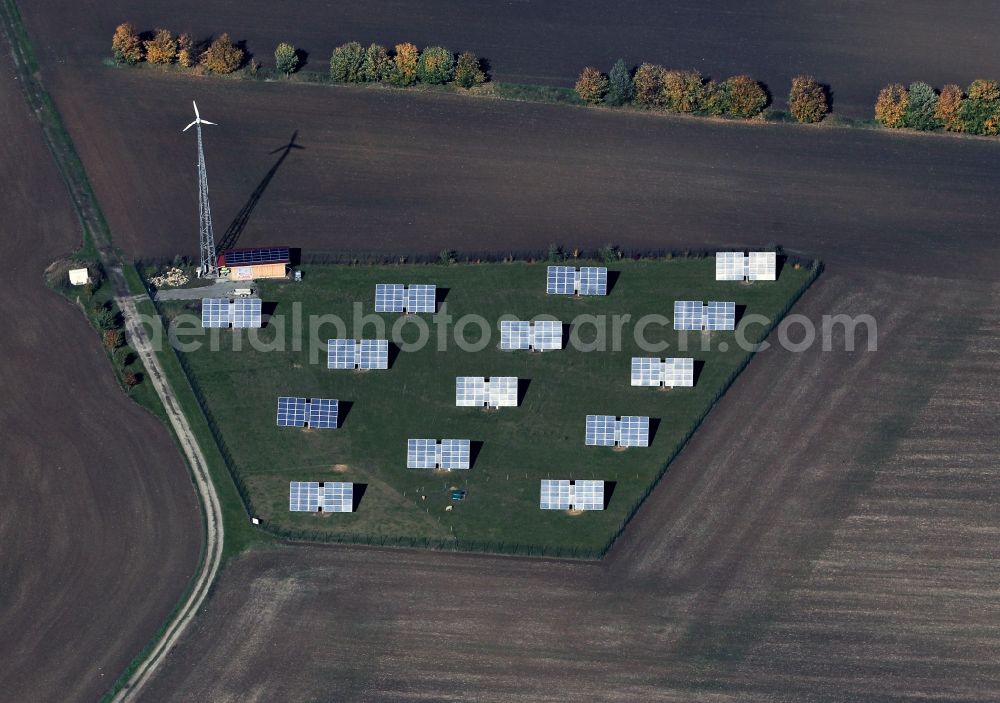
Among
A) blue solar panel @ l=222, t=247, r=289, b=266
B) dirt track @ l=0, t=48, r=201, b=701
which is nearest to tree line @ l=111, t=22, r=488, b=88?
blue solar panel @ l=222, t=247, r=289, b=266

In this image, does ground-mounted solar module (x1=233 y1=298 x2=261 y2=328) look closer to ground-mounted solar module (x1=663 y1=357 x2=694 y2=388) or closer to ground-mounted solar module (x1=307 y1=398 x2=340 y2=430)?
ground-mounted solar module (x1=307 y1=398 x2=340 y2=430)

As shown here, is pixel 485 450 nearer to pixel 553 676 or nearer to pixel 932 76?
pixel 553 676

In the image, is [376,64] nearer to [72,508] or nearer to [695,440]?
[695,440]

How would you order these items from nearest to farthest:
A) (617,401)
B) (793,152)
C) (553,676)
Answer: (553,676), (617,401), (793,152)

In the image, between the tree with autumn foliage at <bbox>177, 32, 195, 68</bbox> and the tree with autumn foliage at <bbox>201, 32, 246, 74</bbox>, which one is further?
the tree with autumn foliage at <bbox>177, 32, 195, 68</bbox>

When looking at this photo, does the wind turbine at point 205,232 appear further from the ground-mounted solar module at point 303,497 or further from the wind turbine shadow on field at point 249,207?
the ground-mounted solar module at point 303,497

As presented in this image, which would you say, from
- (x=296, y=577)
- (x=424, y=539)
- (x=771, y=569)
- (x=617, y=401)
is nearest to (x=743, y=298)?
(x=617, y=401)
